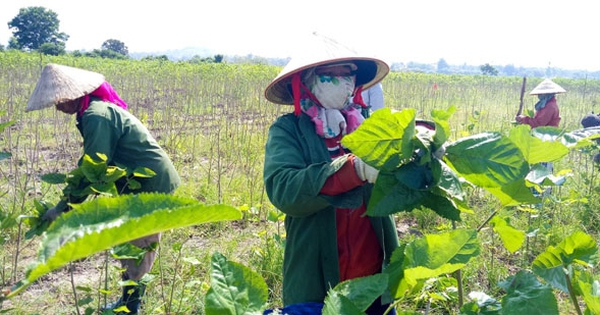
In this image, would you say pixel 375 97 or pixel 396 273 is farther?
pixel 375 97

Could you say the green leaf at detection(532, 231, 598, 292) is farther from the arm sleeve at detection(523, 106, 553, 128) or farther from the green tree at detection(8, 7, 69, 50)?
the green tree at detection(8, 7, 69, 50)

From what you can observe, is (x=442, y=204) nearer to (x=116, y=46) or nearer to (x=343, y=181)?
(x=343, y=181)

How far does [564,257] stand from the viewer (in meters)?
0.61

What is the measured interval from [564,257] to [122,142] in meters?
2.11

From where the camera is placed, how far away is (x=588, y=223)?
12.1ft

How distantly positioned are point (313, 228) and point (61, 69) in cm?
156

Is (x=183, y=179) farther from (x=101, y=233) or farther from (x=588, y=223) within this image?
(x=101, y=233)

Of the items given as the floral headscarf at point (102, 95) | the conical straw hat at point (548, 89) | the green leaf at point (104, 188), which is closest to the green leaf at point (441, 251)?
the green leaf at point (104, 188)

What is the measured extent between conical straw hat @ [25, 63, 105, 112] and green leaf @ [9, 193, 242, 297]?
2.04 meters

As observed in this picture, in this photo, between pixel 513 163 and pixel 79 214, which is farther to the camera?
pixel 513 163

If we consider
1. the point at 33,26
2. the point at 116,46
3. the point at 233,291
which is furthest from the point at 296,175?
the point at 116,46

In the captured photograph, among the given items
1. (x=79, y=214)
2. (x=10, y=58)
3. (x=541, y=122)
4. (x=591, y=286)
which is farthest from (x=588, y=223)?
(x=10, y=58)

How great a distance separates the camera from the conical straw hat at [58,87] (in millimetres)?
2127

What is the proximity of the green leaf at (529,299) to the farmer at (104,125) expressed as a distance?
1.80m
